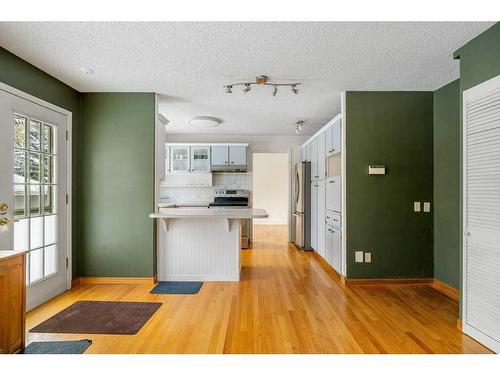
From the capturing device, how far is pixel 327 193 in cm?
463

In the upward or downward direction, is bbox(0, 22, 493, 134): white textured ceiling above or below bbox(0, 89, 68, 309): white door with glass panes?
above

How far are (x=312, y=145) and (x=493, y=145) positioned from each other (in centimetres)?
351

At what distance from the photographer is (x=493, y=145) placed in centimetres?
223

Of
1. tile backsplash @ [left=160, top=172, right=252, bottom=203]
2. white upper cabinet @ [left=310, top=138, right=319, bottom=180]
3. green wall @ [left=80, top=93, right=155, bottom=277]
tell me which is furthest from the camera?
tile backsplash @ [left=160, top=172, right=252, bottom=203]

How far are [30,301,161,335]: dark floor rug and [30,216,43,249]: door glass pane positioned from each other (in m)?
0.73

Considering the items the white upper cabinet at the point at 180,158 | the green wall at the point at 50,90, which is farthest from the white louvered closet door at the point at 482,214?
the white upper cabinet at the point at 180,158

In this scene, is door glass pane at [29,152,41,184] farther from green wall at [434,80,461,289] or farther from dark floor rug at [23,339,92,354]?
green wall at [434,80,461,289]

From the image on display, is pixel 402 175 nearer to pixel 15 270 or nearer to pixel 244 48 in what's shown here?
pixel 244 48

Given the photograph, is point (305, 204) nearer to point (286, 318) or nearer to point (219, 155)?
point (219, 155)

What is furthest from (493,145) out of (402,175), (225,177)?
(225,177)

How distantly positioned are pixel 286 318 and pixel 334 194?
2.03 metres

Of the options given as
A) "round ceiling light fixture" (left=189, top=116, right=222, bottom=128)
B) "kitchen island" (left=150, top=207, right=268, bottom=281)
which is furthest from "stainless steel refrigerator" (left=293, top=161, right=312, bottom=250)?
"kitchen island" (left=150, top=207, right=268, bottom=281)

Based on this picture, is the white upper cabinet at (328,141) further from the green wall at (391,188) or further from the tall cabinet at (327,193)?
the green wall at (391,188)

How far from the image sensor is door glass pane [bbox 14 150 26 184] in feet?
9.21
